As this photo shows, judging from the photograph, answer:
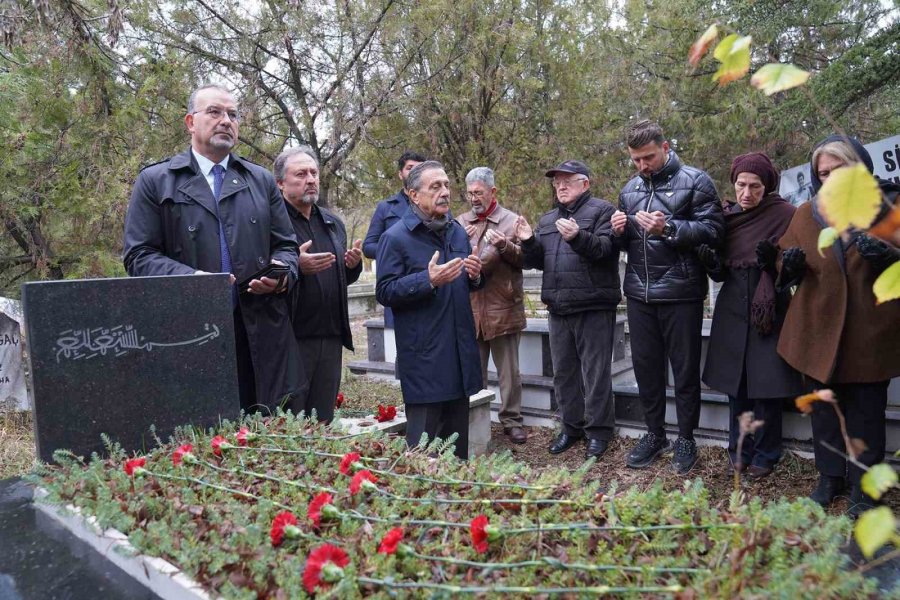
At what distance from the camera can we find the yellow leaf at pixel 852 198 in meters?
0.90

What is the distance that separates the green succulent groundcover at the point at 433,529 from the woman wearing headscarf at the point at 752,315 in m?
2.11

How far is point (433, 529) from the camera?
1.75 meters

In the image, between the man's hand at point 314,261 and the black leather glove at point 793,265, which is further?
the man's hand at point 314,261

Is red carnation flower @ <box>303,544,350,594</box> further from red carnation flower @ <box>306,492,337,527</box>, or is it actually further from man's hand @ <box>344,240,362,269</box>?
man's hand @ <box>344,240,362,269</box>

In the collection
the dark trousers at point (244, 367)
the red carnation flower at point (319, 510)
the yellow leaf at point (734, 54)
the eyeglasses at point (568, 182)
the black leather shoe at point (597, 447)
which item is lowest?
the black leather shoe at point (597, 447)

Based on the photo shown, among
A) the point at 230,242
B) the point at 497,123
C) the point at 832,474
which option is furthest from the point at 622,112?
the point at 230,242

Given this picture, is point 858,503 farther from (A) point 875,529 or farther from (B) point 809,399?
(A) point 875,529

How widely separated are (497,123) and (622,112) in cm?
229

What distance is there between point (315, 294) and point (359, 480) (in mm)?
1898

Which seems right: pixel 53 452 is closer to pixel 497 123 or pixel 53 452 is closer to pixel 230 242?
pixel 230 242

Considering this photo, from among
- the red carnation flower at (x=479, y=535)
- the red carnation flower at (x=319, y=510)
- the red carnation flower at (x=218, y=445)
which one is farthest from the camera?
the red carnation flower at (x=218, y=445)

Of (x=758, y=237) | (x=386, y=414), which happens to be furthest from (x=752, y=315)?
(x=386, y=414)

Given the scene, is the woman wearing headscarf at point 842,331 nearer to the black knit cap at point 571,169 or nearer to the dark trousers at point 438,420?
the black knit cap at point 571,169

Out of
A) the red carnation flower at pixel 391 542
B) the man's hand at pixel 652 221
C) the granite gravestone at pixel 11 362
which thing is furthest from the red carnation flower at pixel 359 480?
the granite gravestone at pixel 11 362
